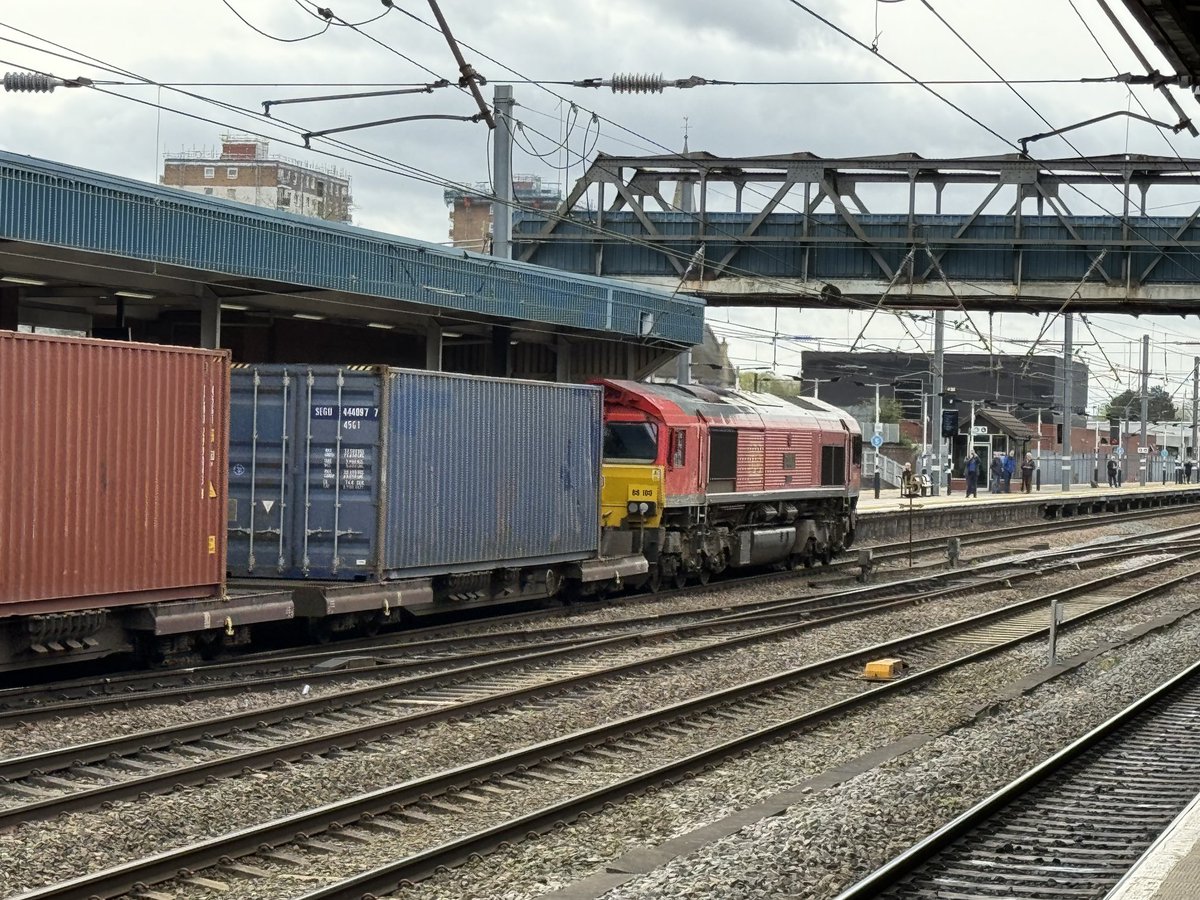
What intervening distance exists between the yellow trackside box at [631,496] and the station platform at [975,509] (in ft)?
45.9

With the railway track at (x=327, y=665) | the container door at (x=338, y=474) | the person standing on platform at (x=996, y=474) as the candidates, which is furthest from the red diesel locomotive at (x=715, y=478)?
the person standing on platform at (x=996, y=474)

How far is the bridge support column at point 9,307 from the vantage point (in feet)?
77.7

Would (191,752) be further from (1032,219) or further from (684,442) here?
Result: (1032,219)

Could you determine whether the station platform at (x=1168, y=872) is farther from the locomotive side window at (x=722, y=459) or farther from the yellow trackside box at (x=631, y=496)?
the locomotive side window at (x=722, y=459)

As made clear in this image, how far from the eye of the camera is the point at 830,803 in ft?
35.1

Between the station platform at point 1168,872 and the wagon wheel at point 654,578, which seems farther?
the wagon wheel at point 654,578

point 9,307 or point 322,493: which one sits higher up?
point 9,307

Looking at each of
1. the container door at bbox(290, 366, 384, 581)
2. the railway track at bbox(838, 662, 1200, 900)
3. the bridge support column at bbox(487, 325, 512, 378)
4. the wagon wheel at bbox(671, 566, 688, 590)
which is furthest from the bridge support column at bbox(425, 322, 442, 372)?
the railway track at bbox(838, 662, 1200, 900)

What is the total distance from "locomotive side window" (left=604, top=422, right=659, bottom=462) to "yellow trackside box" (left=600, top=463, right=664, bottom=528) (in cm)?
15

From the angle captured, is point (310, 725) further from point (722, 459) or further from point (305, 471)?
point (722, 459)

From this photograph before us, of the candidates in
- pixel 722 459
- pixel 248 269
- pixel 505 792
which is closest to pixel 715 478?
pixel 722 459

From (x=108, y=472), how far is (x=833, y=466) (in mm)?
19464

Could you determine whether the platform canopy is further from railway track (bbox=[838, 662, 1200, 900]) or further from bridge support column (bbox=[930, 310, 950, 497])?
bridge support column (bbox=[930, 310, 950, 497])

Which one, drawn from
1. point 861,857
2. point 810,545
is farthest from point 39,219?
point 810,545
